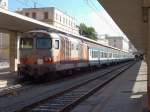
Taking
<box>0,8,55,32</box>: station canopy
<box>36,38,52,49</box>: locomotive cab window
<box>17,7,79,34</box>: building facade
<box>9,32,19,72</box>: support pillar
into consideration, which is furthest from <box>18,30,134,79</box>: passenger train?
<box>17,7,79,34</box>: building facade

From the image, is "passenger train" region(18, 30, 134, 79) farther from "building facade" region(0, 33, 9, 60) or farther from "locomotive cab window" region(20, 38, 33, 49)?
"building facade" region(0, 33, 9, 60)

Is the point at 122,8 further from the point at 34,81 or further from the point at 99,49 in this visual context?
the point at 99,49

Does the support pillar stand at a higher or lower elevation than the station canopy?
lower

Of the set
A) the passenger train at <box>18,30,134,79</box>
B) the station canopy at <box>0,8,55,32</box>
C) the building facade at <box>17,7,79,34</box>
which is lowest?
the passenger train at <box>18,30,134,79</box>

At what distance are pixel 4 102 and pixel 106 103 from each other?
3892 millimetres

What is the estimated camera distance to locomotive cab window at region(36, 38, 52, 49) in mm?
25969

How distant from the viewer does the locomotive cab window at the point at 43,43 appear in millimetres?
25969

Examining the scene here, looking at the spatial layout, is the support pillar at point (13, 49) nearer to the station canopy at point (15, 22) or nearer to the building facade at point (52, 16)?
the station canopy at point (15, 22)

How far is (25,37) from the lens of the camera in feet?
86.9

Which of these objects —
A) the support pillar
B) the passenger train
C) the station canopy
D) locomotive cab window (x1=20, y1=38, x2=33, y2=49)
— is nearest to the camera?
the passenger train

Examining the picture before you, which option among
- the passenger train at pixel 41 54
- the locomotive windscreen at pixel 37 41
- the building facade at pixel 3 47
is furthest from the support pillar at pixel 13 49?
the building facade at pixel 3 47

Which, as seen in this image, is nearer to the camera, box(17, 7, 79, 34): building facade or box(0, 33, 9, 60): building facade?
box(0, 33, 9, 60): building facade

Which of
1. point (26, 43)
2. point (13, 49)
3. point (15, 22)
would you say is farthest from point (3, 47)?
point (26, 43)

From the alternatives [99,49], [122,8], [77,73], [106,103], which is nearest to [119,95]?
[106,103]
